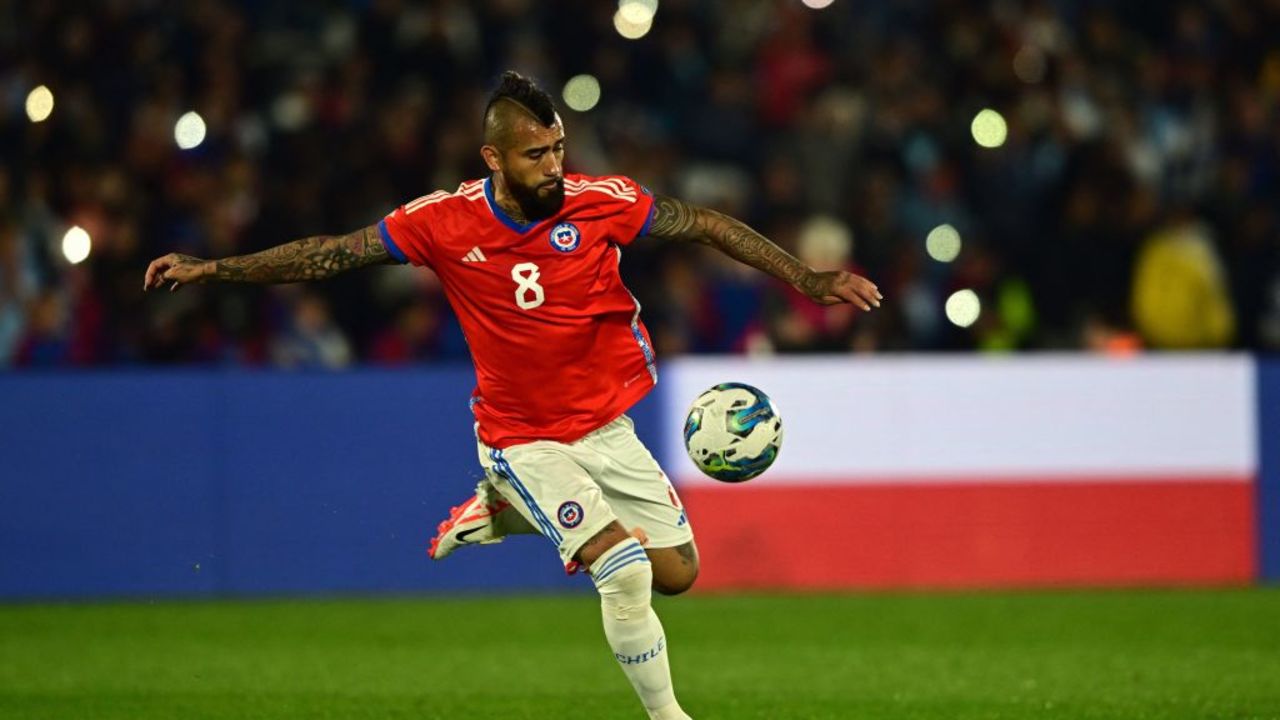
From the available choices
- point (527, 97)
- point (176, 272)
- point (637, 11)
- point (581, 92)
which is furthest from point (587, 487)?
point (637, 11)

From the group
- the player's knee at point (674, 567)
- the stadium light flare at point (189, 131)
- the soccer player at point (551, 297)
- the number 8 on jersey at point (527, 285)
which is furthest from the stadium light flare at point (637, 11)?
the player's knee at point (674, 567)

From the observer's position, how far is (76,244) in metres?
13.2

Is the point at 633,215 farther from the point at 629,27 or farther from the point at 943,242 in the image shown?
the point at 629,27

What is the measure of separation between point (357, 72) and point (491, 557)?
162 inches

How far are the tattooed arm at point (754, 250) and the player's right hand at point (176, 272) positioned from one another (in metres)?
1.63

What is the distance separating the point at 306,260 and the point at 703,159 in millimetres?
8417

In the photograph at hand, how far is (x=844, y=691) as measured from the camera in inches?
338

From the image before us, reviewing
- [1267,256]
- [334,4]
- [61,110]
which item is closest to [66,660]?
[61,110]

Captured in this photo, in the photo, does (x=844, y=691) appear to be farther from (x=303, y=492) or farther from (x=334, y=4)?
(x=334, y=4)

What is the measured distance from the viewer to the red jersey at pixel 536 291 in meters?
7.01

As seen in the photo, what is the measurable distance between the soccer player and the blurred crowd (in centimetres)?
583

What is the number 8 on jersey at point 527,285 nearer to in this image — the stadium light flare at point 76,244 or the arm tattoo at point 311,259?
the arm tattoo at point 311,259

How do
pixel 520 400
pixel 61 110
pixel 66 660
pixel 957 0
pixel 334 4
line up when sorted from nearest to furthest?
pixel 520 400, pixel 66 660, pixel 61 110, pixel 334 4, pixel 957 0

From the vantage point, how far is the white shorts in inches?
269
